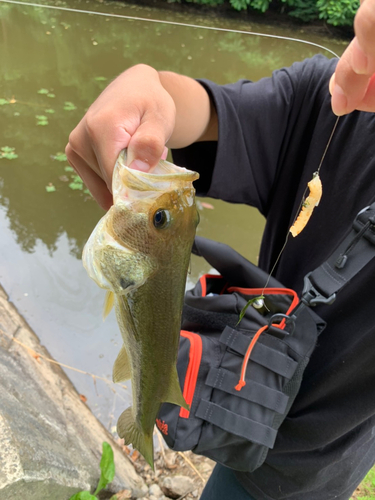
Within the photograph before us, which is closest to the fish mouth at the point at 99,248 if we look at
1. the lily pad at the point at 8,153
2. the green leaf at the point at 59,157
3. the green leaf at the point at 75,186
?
the green leaf at the point at 75,186

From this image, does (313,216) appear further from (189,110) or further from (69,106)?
(69,106)

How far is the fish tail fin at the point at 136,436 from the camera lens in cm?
131

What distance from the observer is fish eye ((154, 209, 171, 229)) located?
0.95 m

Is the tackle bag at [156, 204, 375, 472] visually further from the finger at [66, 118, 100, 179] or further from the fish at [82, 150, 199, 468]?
the finger at [66, 118, 100, 179]

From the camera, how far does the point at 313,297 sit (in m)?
1.16

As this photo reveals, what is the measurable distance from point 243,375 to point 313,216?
694 millimetres

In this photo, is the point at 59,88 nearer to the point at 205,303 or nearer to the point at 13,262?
the point at 13,262

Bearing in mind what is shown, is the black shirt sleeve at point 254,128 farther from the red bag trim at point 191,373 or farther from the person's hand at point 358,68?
the red bag trim at point 191,373

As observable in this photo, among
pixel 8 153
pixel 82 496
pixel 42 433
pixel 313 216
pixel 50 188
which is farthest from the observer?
pixel 8 153

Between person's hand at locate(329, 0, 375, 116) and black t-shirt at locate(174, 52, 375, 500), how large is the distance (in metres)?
0.42

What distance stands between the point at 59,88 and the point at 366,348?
21.5 feet

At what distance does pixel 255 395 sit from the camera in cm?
127

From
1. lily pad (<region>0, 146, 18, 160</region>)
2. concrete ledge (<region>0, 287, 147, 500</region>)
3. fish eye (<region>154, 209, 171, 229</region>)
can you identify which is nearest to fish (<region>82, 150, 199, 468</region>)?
fish eye (<region>154, 209, 171, 229</region>)

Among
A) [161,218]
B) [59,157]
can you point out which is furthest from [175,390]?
[59,157]
